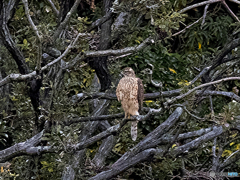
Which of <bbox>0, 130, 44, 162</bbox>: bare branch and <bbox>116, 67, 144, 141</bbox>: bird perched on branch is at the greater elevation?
<bbox>116, 67, 144, 141</bbox>: bird perched on branch

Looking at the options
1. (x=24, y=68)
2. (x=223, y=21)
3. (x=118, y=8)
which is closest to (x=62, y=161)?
(x=24, y=68)

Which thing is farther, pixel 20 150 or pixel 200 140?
pixel 200 140

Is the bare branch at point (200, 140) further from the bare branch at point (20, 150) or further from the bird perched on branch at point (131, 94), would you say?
the bare branch at point (20, 150)

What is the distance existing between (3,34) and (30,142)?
120 cm

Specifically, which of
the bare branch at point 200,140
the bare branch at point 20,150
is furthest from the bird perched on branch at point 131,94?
the bare branch at point 20,150

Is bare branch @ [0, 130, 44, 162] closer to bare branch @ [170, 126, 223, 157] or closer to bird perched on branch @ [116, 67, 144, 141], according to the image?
bird perched on branch @ [116, 67, 144, 141]

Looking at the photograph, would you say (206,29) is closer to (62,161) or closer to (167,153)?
(167,153)

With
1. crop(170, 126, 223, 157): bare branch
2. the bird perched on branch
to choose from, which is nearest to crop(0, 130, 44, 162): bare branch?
the bird perched on branch

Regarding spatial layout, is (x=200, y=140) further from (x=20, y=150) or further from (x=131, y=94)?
(x=20, y=150)

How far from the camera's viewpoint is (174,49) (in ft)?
22.0

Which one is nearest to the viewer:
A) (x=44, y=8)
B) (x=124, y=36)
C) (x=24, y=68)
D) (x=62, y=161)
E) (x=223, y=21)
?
(x=62, y=161)

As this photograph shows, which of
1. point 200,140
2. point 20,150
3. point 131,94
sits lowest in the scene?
point 200,140

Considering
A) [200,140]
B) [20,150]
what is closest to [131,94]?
[200,140]

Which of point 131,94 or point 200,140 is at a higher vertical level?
point 131,94
